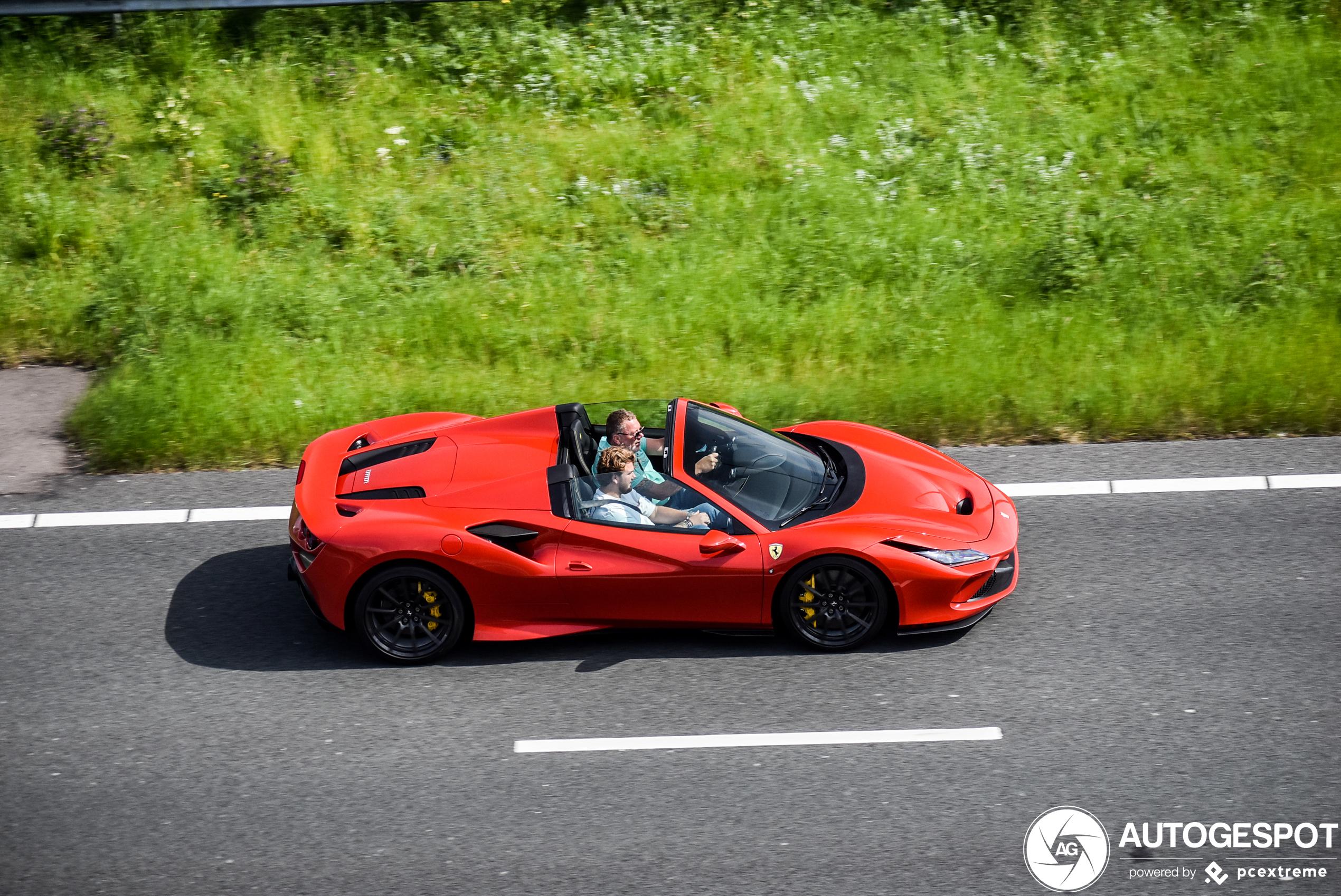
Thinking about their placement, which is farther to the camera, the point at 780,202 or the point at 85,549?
the point at 780,202

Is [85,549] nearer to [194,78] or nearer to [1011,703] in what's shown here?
[1011,703]

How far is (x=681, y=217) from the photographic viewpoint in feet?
37.7

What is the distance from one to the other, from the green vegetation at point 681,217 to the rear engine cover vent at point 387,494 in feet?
8.57

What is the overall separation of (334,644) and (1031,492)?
4.67m

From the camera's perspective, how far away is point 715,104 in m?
12.6

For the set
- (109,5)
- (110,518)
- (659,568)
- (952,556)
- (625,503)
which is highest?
(109,5)

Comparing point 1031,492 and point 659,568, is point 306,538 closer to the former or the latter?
point 659,568

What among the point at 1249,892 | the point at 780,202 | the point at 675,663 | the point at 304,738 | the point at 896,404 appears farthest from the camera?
the point at 780,202

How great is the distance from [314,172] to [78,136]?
8.18 feet

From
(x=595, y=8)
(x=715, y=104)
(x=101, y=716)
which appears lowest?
(x=101, y=716)

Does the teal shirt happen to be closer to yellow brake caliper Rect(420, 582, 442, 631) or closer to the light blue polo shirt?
the light blue polo shirt

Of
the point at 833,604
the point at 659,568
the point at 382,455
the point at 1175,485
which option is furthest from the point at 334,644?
the point at 1175,485

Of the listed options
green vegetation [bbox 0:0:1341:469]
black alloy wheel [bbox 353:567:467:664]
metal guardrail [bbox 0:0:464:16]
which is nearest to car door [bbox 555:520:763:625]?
black alloy wheel [bbox 353:567:467:664]

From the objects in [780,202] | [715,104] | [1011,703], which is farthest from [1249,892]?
[715,104]
